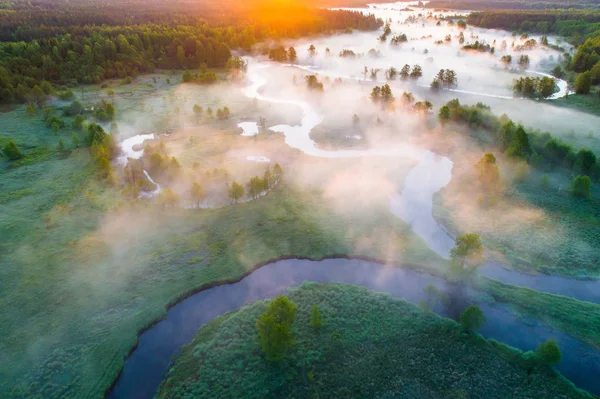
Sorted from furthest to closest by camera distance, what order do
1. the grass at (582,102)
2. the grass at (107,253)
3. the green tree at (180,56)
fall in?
the green tree at (180,56), the grass at (582,102), the grass at (107,253)

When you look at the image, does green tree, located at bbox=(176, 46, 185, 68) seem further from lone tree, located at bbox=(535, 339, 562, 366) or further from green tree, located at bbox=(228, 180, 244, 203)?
lone tree, located at bbox=(535, 339, 562, 366)

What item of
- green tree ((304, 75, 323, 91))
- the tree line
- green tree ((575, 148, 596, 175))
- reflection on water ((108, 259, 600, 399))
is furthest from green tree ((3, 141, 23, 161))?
green tree ((575, 148, 596, 175))

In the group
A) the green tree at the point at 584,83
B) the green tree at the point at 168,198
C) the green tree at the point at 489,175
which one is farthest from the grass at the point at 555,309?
the green tree at the point at 584,83

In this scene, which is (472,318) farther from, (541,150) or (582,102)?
(582,102)

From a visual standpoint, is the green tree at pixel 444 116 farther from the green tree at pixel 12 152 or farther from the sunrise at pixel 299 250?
the green tree at pixel 12 152

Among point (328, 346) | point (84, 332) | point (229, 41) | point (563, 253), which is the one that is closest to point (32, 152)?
point (84, 332)

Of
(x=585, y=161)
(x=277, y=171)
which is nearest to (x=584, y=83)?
(x=585, y=161)
